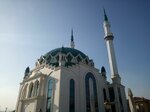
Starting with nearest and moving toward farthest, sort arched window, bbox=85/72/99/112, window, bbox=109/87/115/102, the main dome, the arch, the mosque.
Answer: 1. the mosque
2. arched window, bbox=85/72/99/112
3. the arch
4. window, bbox=109/87/115/102
5. the main dome

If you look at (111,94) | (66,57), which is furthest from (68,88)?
(111,94)

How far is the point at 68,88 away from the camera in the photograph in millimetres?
23469

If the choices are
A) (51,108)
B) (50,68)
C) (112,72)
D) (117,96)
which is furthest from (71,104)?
(112,72)

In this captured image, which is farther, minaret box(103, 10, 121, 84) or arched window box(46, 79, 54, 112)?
minaret box(103, 10, 121, 84)

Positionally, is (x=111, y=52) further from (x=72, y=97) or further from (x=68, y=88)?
(x=72, y=97)

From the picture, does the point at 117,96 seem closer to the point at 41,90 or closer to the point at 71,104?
the point at 71,104

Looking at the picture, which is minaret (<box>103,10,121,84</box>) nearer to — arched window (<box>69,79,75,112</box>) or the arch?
arched window (<box>69,79,75,112</box>)

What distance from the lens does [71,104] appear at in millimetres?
22734

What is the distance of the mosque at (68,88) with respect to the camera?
74.5 feet

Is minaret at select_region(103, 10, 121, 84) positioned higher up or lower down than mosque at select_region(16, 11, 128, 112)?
higher up

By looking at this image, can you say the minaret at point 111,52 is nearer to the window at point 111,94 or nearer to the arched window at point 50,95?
the window at point 111,94

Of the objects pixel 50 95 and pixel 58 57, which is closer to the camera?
pixel 50 95

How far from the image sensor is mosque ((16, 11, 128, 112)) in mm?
22719

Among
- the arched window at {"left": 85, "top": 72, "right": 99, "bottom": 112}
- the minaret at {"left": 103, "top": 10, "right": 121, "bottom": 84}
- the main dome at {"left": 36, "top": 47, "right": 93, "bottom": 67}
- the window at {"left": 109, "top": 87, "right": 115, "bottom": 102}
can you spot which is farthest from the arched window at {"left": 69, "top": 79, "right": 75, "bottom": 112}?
the minaret at {"left": 103, "top": 10, "right": 121, "bottom": 84}
